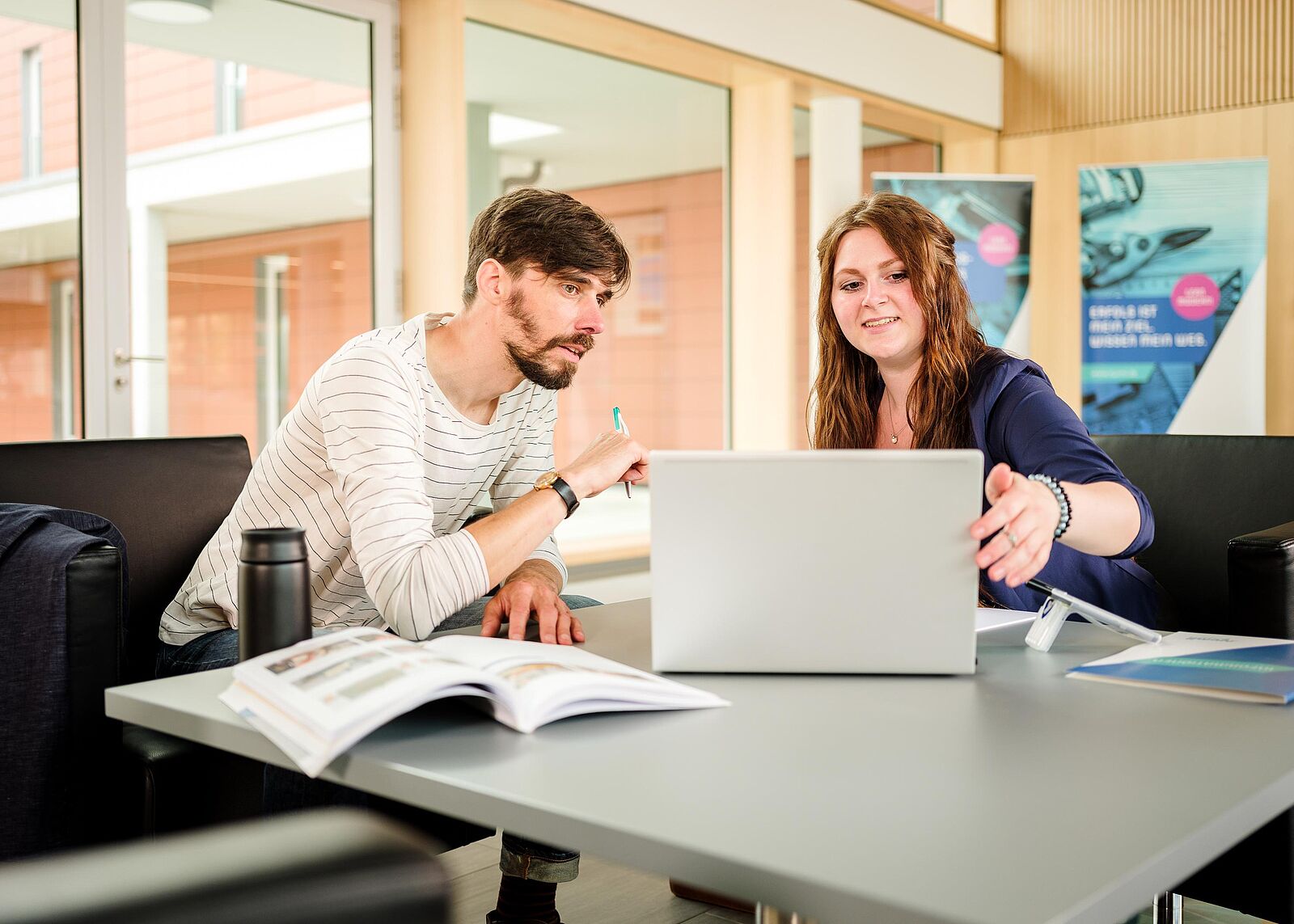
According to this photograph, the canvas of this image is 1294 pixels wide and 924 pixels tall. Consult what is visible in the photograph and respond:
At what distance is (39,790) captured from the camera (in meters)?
1.50

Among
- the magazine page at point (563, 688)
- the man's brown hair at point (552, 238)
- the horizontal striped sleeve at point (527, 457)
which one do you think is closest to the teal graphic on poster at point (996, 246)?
the horizontal striped sleeve at point (527, 457)

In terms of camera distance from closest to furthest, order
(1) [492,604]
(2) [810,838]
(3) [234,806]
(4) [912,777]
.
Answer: (2) [810,838] → (4) [912,777] → (1) [492,604] → (3) [234,806]

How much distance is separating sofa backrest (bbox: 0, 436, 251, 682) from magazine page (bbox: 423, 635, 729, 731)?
3.49 ft

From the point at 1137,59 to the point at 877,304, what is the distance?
5.54 meters

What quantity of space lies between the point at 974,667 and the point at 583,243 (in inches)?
39.5

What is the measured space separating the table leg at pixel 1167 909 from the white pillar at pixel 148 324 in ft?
9.87

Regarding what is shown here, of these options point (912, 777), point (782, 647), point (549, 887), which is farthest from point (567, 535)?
point (912, 777)

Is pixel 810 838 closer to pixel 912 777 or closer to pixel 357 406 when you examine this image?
pixel 912 777

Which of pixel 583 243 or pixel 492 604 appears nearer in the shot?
pixel 492 604

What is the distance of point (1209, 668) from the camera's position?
3.62ft

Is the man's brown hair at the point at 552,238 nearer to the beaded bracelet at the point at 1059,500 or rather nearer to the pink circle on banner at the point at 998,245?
the beaded bracelet at the point at 1059,500

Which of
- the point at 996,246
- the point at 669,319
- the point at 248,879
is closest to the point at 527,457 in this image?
the point at 248,879

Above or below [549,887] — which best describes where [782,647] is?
above

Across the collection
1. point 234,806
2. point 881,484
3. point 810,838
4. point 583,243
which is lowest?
point 234,806
